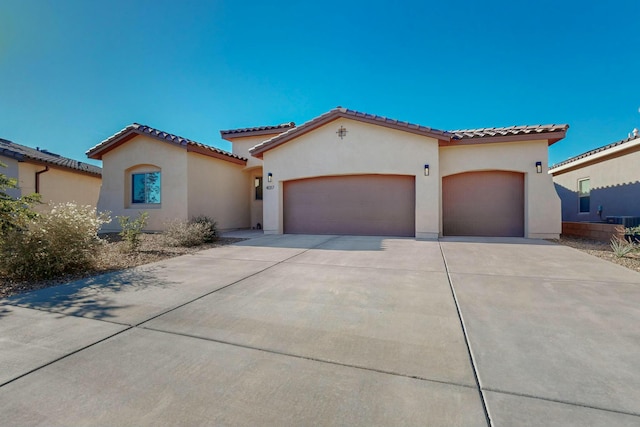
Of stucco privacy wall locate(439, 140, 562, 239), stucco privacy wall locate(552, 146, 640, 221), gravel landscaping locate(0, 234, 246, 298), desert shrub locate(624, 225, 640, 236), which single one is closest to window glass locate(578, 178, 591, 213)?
stucco privacy wall locate(552, 146, 640, 221)

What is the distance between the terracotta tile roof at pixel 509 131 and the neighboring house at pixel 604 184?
409 cm

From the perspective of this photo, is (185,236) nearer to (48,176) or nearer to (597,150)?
(48,176)

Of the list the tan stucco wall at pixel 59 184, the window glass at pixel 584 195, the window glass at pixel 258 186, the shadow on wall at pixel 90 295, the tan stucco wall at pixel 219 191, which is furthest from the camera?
the window glass at pixel 258 186

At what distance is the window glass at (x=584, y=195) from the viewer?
43.8ft

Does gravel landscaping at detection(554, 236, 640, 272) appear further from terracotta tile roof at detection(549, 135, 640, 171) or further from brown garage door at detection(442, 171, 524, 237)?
terracotta tile roof at detection(549, 135, 640, 171)

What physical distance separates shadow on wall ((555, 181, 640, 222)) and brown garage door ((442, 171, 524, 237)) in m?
5.05

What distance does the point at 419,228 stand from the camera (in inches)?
399

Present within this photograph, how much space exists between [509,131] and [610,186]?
6.82m

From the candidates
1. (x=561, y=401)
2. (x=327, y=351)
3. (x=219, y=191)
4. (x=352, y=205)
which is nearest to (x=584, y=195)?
(x=352, y=205)

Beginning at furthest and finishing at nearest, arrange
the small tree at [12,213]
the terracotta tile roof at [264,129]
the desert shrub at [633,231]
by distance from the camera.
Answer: the terracotta tile roof at [264,129] < the desert shrub at [633,231] < the small tree at [12,213]

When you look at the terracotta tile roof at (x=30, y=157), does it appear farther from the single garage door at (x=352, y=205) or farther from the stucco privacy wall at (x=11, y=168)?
the single garage door at (x=352, y=205)

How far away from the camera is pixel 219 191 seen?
42.7 ft

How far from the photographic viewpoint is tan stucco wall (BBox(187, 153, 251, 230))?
11.7 metres

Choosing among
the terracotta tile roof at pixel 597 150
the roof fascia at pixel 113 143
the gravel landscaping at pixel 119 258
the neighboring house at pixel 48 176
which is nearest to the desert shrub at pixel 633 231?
the terracotta tile roof at pixel 597 150
